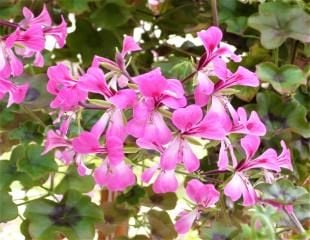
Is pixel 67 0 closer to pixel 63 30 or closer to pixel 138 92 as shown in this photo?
pixel 63 30

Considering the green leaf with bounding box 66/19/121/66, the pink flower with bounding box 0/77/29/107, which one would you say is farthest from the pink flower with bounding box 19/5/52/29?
the green leaf with bounding box 66/19/121/66

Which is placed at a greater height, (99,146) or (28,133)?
(99,146)

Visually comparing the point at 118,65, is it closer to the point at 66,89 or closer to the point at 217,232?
the point at 66,89

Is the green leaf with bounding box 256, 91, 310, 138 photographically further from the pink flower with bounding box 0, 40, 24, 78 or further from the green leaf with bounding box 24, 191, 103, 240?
the pink flower with bounding box 0, 40, 24, 78

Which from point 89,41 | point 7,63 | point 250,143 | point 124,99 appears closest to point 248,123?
point 250,143

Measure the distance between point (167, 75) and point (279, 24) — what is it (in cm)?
16

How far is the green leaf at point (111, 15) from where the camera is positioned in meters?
1.05

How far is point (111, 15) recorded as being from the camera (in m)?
1.05

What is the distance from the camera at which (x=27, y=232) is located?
0.93 meters

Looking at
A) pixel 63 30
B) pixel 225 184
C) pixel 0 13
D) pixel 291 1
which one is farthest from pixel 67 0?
pixel 225 184

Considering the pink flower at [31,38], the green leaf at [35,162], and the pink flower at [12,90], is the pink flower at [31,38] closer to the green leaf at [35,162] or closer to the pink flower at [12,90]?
the pink flower at [12,90]

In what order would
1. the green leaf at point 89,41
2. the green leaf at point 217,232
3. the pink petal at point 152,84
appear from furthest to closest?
1. the green leaf at point 89,41
2. the green leaf at point 217,232
3. the pink petal at point 152,84

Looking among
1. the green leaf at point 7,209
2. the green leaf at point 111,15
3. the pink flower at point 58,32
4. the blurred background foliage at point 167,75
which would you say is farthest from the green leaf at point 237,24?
the green leaf at point 7,209

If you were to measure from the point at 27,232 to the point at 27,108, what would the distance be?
0.53 ft
